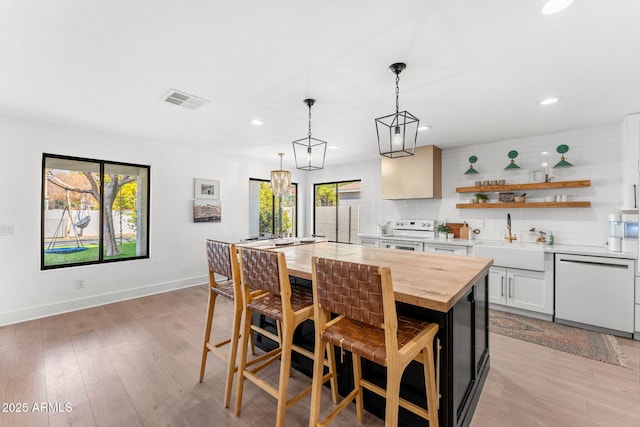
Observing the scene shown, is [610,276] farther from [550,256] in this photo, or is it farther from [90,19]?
[90,19]

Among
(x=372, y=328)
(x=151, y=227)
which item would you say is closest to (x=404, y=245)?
(x=372, y=328)

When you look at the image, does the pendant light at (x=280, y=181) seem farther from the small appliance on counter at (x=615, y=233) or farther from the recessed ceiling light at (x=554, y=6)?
the small appliance on counter at (x=615, y=233)

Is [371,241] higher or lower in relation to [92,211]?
lower

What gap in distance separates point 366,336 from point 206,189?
14.8 feet

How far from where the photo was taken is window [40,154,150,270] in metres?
3.69

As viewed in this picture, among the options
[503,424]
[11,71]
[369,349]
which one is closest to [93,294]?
[11,71]

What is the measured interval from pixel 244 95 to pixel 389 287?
2.32 m

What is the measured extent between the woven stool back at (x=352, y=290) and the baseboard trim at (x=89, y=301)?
4055 mm

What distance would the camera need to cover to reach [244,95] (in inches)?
106

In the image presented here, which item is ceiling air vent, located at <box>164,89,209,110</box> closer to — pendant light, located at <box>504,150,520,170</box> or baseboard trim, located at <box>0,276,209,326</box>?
baseboard trim, located at <box>0,276,209,326</box>

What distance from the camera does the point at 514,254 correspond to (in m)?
3.55

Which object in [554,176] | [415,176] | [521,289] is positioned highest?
[415,176]

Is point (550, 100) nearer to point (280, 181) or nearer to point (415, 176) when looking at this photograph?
point (415, 176)

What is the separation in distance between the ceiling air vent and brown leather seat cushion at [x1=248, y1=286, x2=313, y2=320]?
2.06m
